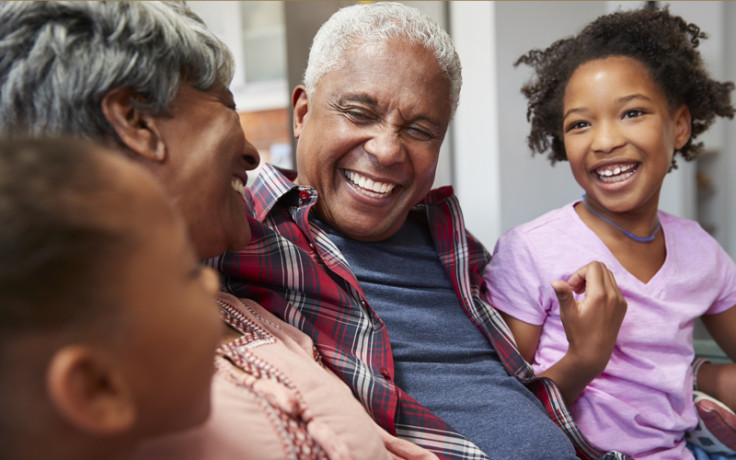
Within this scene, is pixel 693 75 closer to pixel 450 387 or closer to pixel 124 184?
pixel 450 387

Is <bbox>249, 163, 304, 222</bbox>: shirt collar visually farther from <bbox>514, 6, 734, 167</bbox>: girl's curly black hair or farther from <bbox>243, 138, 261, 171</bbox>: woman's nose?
<bbox>514, 6, 734, 167</bbox>: girl's curly black hair

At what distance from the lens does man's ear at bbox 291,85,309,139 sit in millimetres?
1396

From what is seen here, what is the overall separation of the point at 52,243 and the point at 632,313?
1321 millimetres

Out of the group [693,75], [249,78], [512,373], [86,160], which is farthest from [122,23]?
[249,78]

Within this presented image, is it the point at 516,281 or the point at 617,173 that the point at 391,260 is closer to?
the point at 516,281

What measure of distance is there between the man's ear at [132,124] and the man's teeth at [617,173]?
112 cm

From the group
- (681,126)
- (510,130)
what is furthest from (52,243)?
(510,130)

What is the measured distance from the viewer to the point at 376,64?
124cm

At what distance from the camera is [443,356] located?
1263 mm

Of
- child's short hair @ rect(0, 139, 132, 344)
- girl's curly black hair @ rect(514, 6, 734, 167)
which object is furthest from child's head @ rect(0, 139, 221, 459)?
girl's curly black hair @ rect(514, 6, 734, 167)

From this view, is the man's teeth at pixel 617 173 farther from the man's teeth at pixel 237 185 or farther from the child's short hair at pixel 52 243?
the child's short hair at pixel 52 243

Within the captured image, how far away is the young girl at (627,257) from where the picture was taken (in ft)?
4.34

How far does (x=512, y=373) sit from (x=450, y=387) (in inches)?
7.7

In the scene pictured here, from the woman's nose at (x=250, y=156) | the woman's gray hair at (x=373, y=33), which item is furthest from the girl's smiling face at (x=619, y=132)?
the woman's nose at (x=250, y=156)
